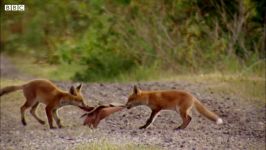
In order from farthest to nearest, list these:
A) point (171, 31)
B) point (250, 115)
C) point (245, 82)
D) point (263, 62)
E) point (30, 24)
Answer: point (30, 24), point (171, 31), point (263, 62), point (245, 82), point (250, 115)

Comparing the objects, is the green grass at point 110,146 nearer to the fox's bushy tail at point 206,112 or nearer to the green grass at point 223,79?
the fox's bushy tail at point 206,112

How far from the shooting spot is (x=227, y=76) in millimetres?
14195

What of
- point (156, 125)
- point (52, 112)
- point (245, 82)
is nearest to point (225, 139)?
point (156, 125)

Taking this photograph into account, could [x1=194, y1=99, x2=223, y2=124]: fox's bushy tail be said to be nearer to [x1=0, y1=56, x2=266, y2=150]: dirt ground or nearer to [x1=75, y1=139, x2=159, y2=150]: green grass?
[x1=0, y1=56, x2=266, y2=150]: dirt ground

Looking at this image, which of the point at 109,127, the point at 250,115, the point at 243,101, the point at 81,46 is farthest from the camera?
the point at 81,46

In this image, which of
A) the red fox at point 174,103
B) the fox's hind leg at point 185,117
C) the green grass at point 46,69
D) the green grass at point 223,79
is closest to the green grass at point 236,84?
the green grass at point 223,79

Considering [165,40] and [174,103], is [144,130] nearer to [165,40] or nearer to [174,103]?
[174,103]

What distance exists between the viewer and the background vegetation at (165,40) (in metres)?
16.2

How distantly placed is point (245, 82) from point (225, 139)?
431 centimetres

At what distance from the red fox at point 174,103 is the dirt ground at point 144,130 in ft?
0.54

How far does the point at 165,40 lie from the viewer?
17.1m

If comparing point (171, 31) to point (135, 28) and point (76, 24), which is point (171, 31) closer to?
point (135, 28)

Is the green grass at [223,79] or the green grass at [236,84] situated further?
the green grass at [223,79]

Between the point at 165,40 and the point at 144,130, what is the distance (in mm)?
7427
